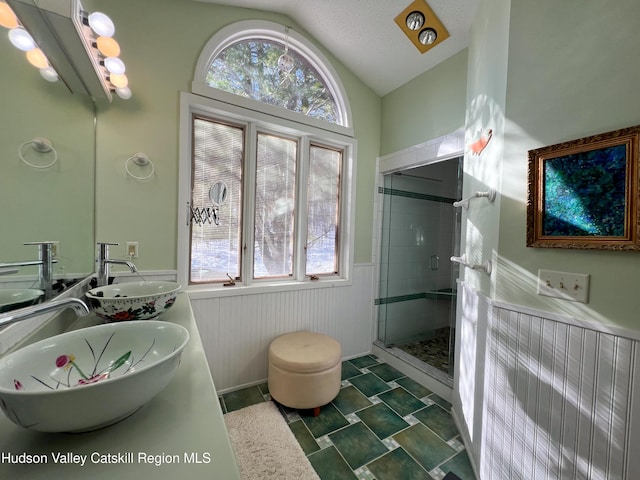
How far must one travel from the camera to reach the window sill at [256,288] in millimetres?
1833

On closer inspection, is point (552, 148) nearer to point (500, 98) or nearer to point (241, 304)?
point (500, 98)

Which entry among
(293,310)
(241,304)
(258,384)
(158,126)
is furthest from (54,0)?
(258,384)

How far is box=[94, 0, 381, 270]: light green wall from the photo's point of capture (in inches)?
60.9

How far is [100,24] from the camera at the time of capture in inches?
46.0

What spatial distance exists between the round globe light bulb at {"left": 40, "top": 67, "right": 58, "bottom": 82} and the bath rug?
1.90 m

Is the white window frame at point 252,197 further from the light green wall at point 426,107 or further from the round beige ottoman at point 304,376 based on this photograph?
the round beige ottoman at point 304,376

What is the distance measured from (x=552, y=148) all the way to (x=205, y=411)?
151 cm

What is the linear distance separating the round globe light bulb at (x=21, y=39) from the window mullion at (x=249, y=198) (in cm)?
118

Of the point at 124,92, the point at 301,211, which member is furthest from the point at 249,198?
the point at 124,92

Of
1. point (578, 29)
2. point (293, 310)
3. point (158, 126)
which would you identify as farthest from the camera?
point (293, 310)

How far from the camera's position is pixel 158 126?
1.67m

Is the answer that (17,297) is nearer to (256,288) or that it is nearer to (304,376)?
(256,288)

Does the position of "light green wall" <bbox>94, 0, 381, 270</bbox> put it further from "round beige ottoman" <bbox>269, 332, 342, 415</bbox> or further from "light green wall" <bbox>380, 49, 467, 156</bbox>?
"light green wall" <bbox>380, 49, 467, 156</bbox>

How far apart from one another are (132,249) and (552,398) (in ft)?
7.59
